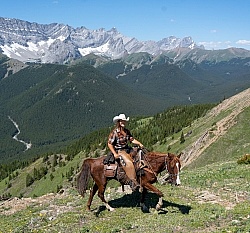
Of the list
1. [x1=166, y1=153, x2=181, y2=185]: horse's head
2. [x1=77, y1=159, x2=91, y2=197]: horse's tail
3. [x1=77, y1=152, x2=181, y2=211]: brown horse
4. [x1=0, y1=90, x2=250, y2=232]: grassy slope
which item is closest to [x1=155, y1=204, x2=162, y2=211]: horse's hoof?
[x1=77, y1=152, x2=181, y2=211]: brown horse

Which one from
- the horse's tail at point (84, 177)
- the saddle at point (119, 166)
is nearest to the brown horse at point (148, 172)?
the horse's tail at point (84, 177)

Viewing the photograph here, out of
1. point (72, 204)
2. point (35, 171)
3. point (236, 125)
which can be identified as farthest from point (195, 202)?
point (35, 171)

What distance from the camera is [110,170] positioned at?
69.3ft

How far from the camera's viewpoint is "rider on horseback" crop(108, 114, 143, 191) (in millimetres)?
20219

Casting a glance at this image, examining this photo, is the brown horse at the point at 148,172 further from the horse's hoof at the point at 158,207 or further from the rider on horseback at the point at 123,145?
the rider on horseback at the point at 123,145

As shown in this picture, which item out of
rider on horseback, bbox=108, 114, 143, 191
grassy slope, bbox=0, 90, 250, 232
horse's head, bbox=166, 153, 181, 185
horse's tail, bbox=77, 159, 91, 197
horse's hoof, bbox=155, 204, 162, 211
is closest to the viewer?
grassy slope, bbox=0, 90, 250, 232

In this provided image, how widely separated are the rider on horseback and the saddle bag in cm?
81

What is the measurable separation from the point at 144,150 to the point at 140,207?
3686mm

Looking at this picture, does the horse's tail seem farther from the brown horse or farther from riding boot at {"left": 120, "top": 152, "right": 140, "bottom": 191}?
riding boot at {"left": 120, "top": 152, "right": 140, "bottom": 191}

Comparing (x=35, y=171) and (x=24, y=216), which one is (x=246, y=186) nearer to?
(x=24, y=216)

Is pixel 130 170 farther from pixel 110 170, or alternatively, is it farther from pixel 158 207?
pixel 158 207

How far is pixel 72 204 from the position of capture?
24906 millimetres

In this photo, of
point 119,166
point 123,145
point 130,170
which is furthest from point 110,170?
point 123,145

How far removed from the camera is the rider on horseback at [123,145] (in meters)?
20.2
